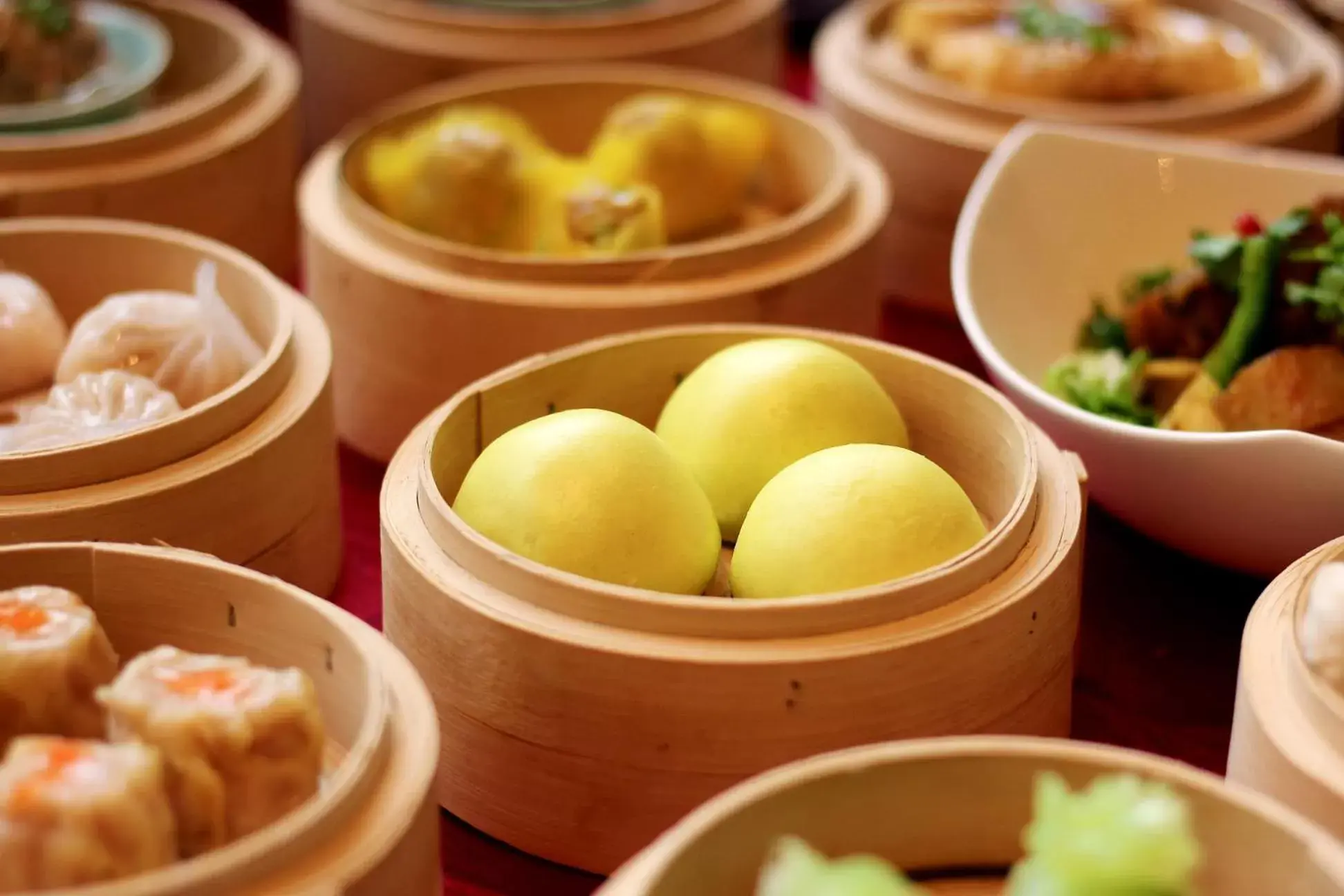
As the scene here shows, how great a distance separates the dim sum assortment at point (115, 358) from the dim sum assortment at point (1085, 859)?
715mm

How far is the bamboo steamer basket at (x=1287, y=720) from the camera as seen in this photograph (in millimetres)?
824

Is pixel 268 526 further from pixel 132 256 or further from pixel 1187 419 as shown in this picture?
pixel 1187 419

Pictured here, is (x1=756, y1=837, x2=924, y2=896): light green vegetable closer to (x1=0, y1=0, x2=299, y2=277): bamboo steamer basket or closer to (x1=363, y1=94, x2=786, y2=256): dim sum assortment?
(x1=363, y1=94, x2=786, y2=256): dim sum assortment

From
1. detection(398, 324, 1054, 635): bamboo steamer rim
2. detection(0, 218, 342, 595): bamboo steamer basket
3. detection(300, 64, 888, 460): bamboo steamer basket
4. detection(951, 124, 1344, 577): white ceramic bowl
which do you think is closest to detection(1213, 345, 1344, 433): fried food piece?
detection(951, 124, 1344, 577): white ceramic bowl

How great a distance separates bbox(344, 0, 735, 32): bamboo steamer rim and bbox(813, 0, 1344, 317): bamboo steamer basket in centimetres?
26

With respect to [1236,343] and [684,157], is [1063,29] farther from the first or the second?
[1236,343]

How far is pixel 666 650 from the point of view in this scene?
Answer: 35.7 inches

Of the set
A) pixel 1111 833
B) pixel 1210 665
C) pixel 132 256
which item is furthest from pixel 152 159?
pixel 1111 833

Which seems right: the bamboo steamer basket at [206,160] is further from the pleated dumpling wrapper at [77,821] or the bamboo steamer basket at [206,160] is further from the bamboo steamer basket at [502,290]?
the pleated dumpling wrapper at [77,821]

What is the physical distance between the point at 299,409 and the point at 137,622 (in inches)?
11.1

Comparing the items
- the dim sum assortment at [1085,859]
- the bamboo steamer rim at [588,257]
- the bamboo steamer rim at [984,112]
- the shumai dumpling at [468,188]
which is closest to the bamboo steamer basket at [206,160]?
the bamboo steamer rim at [588,257]

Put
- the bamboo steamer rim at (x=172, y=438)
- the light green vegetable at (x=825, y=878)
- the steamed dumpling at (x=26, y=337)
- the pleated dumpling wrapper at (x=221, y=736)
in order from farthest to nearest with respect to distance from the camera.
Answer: the steamed dumpling at (x=26, y=337), the bamboo steamer rim at (x=172, y=438), the pleated dumpling wrapper at (x=221, y=736), the light green vegetable at (x=825, y=878)

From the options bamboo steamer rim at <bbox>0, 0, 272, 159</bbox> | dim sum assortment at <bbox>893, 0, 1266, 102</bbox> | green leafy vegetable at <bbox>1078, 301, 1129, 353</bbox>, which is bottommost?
green leafy vegetable at <bbox>1078, 301, 1129, 353</bbox>

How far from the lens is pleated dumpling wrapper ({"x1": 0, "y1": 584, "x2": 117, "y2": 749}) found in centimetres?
86
